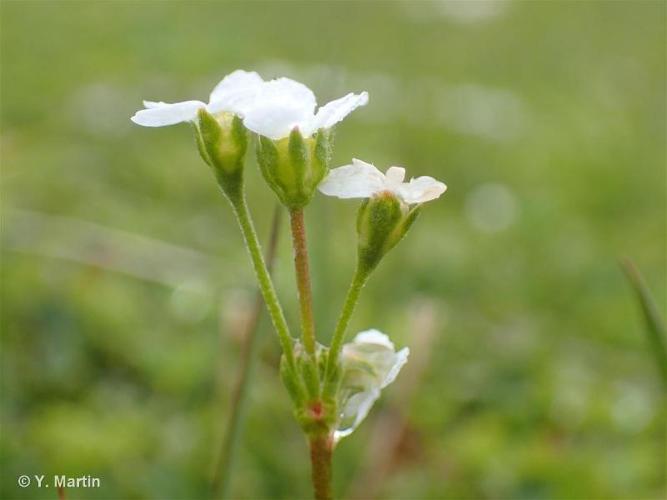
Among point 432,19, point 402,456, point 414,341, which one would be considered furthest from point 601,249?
point 432,19

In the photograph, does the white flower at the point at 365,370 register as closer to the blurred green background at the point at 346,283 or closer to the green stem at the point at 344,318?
the green stem at the point at 344,318

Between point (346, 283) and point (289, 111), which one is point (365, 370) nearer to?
point (289, 111)

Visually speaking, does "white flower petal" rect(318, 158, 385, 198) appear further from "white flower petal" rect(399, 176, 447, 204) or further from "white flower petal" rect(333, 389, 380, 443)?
"white flower petal" rect(333, 389, 380, 443)

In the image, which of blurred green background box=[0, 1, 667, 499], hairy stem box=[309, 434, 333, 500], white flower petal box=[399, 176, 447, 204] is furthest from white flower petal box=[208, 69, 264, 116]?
blurred green background box=[0, 1, 667, 499]

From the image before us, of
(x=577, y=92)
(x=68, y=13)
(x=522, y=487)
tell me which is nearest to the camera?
(x=522, y=487)

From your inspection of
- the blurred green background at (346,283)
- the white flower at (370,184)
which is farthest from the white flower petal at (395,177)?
the blurred green background at (346,283)

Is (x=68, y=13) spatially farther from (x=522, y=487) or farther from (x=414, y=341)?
(x=522, y=487)
